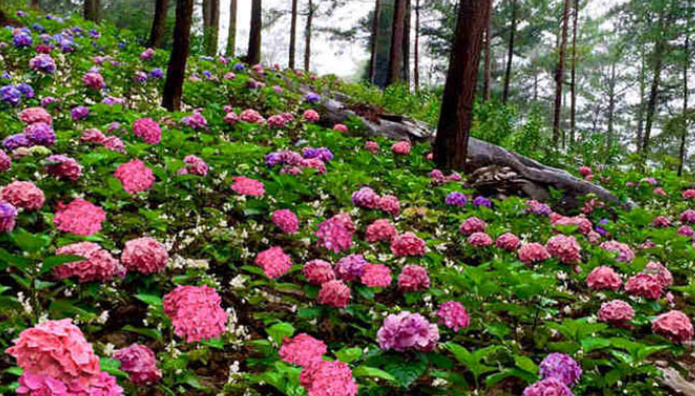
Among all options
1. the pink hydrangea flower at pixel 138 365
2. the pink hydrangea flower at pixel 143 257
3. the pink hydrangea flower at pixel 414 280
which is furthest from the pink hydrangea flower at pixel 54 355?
the pink hydrangea flower at pixel 414 280

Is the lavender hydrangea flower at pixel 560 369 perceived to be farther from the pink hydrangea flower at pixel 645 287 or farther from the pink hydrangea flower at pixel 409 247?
the pink hydrangea flower at pixel 645 287

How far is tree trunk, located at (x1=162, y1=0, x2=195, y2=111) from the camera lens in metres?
5.85

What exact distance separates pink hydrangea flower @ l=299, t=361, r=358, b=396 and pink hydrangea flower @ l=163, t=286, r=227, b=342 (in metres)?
0.39

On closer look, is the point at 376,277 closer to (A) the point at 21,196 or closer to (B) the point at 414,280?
(B) the point at 414,280

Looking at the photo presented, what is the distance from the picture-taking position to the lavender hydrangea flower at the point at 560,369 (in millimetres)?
1954

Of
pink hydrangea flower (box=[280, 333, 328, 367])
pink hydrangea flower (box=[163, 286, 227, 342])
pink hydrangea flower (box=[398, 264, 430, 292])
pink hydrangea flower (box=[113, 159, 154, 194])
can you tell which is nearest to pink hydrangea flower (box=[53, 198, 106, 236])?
pink hydrangea flower (box=[113, 159, 154, 194])

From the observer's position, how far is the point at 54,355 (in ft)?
3.64

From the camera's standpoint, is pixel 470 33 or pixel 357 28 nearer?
pixel 470 33

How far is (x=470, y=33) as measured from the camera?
6445 mm

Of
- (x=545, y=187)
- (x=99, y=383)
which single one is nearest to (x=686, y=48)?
(x=545, y=187)

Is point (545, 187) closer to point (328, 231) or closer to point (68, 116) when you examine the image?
point (328, 231)

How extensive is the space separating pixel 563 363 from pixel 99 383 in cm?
170

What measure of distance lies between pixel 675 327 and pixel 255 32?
10852mm

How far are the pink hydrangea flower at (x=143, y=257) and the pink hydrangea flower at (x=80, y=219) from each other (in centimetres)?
26
